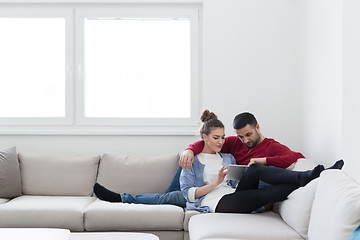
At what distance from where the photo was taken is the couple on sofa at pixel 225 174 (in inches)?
119

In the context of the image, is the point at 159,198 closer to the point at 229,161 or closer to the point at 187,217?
the point at 187,217

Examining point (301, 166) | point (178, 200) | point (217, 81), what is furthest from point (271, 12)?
point (178, 200)

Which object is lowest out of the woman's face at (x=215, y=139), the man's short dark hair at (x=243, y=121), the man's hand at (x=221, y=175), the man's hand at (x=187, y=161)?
the man's hand at (x=221, y=175)

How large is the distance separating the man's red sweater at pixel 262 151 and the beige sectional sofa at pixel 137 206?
12 centimetres

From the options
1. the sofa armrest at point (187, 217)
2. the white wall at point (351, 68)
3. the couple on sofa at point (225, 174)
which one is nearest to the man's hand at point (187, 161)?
the couple on sofa at point (225, 174)

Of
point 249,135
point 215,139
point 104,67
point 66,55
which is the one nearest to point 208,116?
point 215,139

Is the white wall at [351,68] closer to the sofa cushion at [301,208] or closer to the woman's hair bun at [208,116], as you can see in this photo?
the sofa cushion at [301,208]

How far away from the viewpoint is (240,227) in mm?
2672

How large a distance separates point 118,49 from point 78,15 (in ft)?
1.62

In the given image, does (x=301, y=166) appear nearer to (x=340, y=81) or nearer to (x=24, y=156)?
(x=340, y=81)

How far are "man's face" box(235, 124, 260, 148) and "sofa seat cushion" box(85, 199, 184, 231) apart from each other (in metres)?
0.75

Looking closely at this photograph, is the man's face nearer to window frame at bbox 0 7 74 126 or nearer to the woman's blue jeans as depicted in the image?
the woman's blue jeans

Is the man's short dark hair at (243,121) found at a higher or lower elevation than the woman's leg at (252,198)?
higher

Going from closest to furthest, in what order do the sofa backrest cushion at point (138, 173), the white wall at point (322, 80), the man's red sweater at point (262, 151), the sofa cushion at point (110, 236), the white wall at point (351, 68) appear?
the sofa cushion at point (110, 236) → the white wall at point (351, 68) → the white wall at point (322, 80) → the man's red sweater at point (262, 151) → the sofa backrest cushion at point (138, 173)
